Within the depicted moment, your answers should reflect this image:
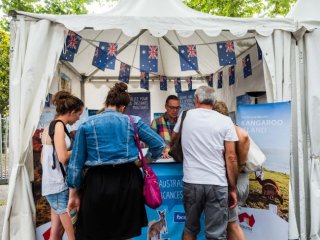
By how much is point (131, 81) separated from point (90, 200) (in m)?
6.15

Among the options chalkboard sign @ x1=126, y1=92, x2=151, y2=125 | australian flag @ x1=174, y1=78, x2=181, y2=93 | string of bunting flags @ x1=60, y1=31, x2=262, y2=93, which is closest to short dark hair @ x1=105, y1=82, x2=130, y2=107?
string of bunting flags @ x1=60, y1=31, x2=262, y2=93

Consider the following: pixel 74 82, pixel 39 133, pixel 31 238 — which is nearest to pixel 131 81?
pixel 74 82

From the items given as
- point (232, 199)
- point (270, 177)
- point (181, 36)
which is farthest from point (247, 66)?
point (232, 199)

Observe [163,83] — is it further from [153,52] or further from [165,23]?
[165,23]

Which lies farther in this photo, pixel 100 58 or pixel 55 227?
pixel 100 58

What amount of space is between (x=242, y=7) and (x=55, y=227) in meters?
11.7

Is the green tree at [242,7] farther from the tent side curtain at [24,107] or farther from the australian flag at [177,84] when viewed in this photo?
the tent side curtain at [24,107]

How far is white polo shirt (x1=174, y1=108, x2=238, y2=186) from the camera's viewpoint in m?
2.92

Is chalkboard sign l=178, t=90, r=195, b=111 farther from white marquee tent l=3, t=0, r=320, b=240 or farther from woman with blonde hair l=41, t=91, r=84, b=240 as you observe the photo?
woman with blonde hair l=41, t=91, r=84, b=240

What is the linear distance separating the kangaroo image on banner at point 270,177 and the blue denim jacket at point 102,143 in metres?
1.58

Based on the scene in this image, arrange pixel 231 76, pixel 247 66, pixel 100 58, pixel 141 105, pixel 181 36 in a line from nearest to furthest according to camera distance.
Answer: pixel 181 36 < pixel 100 58 < pixel 247 66 < pixel 231 76 < pixel 141 105

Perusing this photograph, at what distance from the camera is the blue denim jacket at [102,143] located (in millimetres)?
2539

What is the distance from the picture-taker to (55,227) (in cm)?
313

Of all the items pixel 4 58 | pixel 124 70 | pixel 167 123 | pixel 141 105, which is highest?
pixel 4 58
